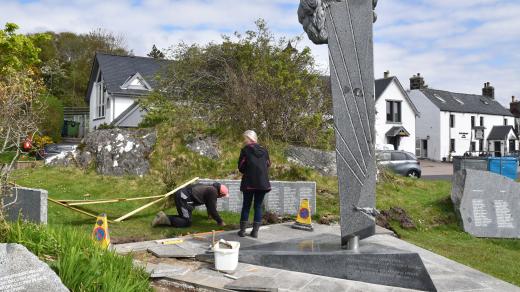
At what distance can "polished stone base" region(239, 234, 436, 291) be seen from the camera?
5.36 metres

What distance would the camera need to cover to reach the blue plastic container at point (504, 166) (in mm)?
20672

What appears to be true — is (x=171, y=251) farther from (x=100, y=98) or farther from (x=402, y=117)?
(x=402, y=117)

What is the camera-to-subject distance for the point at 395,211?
407 inches

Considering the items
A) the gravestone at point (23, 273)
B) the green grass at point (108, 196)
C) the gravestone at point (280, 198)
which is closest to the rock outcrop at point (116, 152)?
the green grass at point (108, 196)

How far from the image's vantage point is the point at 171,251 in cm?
646

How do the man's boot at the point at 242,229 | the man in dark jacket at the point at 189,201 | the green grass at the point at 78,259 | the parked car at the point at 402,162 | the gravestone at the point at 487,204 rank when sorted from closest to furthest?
the green grass at the point at 78,259, the man's boot at the point at 242,229, the man in dark jacket at the point at 189,201, the gravestone at the point at 487,204, the parked car at the point at 402,162

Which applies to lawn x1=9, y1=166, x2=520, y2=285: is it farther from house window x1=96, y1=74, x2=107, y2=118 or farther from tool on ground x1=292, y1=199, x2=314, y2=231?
house window x1=96, y1=74, x2=107, y2=118

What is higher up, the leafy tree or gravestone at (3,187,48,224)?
the leafy tree

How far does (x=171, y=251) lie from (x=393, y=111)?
121 ft

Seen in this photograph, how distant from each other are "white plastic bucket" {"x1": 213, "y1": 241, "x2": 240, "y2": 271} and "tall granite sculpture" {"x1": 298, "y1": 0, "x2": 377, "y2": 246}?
1474 mm

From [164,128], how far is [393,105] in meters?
30.5

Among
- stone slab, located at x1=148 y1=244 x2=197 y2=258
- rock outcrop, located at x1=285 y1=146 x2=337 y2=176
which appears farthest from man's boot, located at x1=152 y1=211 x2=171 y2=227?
rock outcrop, located at x1=285 y1=146 x2=337 y2=176

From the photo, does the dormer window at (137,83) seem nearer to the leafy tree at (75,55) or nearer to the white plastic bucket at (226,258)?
the leafy tree at (75,55)

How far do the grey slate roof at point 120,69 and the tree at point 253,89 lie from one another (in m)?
15.8
